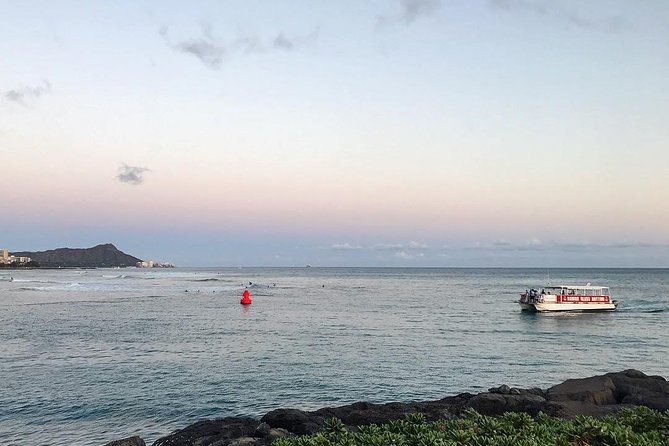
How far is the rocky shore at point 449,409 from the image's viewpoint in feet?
52.2

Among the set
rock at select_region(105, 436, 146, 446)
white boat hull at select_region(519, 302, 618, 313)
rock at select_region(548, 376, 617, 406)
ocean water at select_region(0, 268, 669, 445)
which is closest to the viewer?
rock at select_region(105, 436, 146, 446)

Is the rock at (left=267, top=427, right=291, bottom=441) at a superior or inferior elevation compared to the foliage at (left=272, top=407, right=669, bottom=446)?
inferior

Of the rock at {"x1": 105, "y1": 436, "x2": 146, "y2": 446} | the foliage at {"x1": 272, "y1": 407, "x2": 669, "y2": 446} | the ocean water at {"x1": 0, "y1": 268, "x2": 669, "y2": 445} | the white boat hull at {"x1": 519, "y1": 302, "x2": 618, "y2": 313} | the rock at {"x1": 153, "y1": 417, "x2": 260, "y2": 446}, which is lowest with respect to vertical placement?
the ocean water at {"x1": 0, "y1": 268, "x2": 669, "y2": 445}

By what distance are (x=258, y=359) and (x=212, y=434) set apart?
731 inches

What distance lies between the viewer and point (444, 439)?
11.4 metres

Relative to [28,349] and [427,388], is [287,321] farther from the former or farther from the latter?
[427,388]

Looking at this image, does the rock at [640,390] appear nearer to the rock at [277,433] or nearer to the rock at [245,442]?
the rock at [277,433]

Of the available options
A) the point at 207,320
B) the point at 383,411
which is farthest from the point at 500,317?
the point at 383,411

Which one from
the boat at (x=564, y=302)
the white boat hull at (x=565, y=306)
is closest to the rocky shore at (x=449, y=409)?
the white boat hull at (x=565, y=306)

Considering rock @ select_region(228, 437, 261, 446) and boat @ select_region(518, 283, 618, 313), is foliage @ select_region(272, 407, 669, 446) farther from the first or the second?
boat @ select_region(518, 283, 618, 313)

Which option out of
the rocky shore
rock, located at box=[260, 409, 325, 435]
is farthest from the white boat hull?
rock, located at box=[260, 409, 325, 435]

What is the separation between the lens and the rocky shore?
15922 millimetres

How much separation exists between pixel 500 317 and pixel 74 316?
4648 centimetres

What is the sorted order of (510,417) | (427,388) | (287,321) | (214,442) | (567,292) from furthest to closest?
1. (567,292)
2. (287,321)
3. (427,388)
4. (214,442)
5. (510,417)
